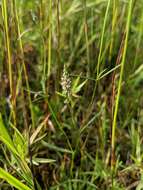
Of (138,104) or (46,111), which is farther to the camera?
(138,104)

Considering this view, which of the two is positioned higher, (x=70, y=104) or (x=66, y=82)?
(x=66, y=82)

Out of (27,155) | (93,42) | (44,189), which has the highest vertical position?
(93,42)

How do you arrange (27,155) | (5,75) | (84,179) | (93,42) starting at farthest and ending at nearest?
(93,42), (5,75), (84,179), (27,155)

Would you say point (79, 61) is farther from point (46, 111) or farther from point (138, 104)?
point (46, 111)

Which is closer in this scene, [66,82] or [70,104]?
[66,82]

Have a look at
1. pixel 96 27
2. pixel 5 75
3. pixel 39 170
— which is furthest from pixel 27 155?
pixel 96 27

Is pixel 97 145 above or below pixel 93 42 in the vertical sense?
below

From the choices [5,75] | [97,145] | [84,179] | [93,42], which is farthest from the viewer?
[93,42]
